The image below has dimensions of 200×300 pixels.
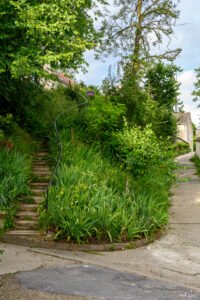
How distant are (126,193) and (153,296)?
4.36 m

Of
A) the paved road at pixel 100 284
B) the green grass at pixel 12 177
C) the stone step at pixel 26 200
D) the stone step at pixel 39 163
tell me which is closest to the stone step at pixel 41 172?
the green grass at pixel 12 177

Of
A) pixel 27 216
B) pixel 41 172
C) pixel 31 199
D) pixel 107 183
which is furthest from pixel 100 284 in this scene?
pixel 41 172

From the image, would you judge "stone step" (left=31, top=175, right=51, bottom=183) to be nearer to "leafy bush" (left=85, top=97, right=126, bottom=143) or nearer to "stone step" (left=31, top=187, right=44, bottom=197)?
"stone step" (left=31, top=187, right=44, bottom=197)

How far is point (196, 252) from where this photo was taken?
811 cm

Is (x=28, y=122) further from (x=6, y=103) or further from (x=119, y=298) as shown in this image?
(x=119, y=298)

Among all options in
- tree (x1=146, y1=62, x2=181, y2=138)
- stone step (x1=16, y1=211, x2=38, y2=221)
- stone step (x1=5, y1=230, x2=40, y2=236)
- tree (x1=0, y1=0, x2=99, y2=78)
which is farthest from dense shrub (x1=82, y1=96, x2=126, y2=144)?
tree (x1=146, y1=62, x2=181, y2=138)

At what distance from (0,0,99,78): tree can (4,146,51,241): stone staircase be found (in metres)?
2.70

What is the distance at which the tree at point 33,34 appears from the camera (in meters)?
9.50

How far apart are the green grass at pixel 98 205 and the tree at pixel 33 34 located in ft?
8.76

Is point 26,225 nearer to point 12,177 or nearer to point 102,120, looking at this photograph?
point 12,177

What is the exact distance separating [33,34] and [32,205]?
13.7 ft

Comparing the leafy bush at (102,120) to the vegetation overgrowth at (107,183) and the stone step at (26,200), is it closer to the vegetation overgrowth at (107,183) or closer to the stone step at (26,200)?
the vegetation overgrowth at (107,183)

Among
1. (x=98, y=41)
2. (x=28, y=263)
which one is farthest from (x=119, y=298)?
(x=98, y=41)

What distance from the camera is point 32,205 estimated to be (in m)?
9.27
